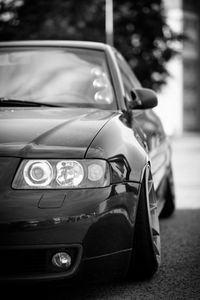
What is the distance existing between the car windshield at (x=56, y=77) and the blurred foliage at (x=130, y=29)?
1439 cm

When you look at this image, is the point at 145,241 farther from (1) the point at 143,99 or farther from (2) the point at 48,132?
(1) the point at 143,99

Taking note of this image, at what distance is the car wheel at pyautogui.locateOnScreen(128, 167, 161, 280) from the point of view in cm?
307

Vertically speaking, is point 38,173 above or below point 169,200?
above

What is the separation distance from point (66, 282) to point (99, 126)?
0.81 meters

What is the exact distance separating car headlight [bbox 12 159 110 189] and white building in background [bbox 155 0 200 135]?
46.4 meters

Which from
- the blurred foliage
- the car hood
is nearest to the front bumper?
the car hood

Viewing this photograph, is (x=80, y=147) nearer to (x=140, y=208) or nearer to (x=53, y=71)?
(x=140, y=208)

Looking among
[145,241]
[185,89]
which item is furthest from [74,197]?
[185,89]

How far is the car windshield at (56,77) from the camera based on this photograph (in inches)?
153

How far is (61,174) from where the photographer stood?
2719 millimetres

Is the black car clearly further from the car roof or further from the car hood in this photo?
the car roof

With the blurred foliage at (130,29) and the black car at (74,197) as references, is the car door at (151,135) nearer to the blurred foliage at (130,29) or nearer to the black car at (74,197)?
the black car at (74,197)

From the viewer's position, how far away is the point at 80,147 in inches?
110

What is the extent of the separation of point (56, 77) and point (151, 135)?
82 centimetres
